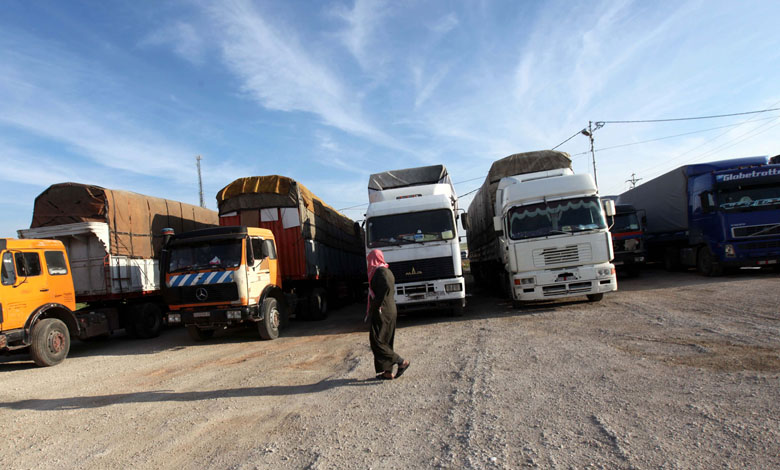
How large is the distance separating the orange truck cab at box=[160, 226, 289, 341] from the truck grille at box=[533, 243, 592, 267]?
242 inches

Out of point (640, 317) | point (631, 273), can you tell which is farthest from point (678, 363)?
point (631, 273)

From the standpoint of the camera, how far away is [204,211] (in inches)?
613

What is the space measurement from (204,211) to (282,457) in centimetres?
1331

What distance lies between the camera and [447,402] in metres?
4.73

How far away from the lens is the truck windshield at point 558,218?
33.4 ft

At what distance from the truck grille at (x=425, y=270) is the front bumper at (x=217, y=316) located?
10.4 ft

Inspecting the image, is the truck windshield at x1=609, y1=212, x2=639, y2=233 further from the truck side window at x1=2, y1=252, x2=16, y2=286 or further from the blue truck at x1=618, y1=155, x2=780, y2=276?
the truck side window at x1=2, y1=252, x2=16, y2=286

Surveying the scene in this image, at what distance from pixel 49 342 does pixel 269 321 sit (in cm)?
415

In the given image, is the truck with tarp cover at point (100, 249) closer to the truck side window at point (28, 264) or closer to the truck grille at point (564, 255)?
the truck side window at point (28, 264)

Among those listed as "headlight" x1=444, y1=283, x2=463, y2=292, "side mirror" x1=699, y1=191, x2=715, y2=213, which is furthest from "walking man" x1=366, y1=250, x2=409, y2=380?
"side mirror" x1=699, y1=191, x2=715, y2=213

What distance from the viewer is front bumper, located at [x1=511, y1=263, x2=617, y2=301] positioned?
9.97m

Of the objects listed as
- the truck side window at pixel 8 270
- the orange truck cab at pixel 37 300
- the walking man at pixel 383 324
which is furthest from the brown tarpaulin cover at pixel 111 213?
the walking man at pixel 383 324

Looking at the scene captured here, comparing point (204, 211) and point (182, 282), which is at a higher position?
point (204, 211)

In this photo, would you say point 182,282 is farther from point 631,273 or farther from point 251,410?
point 631,273
